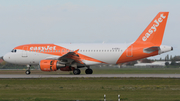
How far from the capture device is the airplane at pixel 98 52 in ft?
115

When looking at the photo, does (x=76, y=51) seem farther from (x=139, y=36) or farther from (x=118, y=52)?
(x=139, y=36)

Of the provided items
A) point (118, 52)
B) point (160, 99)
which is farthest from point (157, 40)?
point (160, 99)

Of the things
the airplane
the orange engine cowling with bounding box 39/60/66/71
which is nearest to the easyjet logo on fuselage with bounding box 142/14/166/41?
the airplane

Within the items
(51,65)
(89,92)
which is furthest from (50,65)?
(89,92)

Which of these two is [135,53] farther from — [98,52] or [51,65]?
[51,65]

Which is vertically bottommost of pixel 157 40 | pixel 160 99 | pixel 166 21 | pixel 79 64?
pixel 160 99

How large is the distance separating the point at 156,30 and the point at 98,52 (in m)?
7.53

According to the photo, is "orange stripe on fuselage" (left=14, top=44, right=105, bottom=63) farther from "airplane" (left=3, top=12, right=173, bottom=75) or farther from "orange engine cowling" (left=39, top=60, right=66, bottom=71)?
"orange engine cowling" (left=39, top=60, right=66, bottom=71)

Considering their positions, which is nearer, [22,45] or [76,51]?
[76,51]

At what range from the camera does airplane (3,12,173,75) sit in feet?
115

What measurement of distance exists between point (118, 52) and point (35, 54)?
10.7 meters

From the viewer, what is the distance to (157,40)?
3591 cm

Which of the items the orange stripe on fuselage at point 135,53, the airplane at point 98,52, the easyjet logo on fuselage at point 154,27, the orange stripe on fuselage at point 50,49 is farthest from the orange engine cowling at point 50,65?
the easyjet logo on fuselage at point 154,27

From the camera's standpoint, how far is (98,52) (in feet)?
120
